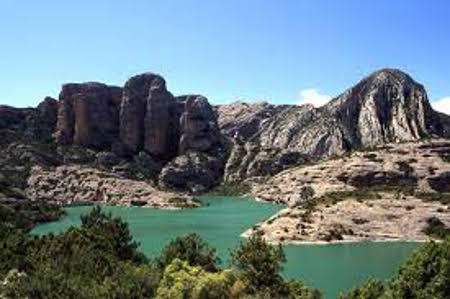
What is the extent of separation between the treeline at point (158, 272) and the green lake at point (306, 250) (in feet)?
55.3

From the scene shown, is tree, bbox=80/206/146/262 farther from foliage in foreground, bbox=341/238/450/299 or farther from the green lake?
foliage in foreground, bbox=341/238/450/299

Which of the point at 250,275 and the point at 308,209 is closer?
the point at 250,275

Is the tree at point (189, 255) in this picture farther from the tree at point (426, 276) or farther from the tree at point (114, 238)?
the tree at point (426, 276)

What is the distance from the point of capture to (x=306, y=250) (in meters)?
131

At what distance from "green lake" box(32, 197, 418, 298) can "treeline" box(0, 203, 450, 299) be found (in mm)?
16844

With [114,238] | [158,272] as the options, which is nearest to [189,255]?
[158,272]

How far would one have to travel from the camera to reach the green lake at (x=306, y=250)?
103 m

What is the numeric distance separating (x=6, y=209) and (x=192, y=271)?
Result: 113159 millimetres

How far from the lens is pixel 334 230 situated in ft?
474

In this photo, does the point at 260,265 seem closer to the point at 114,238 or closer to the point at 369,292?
the point at 369,292

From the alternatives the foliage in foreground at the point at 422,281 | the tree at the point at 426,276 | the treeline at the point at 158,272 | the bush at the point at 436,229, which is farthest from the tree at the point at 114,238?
the bush at the point at 436,229

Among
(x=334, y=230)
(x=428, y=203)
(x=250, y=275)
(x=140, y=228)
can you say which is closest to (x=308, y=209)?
(x=334, y=230)

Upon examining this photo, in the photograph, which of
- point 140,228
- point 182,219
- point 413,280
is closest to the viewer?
point 413,280

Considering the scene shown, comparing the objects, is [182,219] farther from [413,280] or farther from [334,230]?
[413,280]
